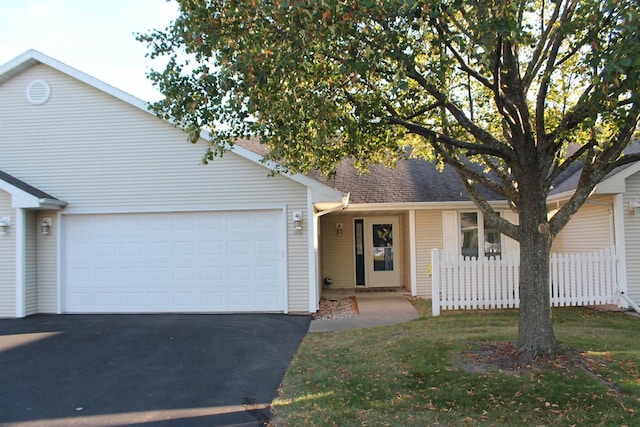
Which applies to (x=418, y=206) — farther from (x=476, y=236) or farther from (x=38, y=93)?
(x=38, y=93)

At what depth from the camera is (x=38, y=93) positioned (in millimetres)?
11586

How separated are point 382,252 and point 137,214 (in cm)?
792

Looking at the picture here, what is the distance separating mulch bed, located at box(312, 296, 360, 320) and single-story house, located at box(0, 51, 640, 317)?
40 cm

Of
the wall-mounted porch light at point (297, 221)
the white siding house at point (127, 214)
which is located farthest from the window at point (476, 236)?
the wall-mounted porch light at point (297, 221)

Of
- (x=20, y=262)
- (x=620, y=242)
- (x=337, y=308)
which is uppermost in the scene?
(x=620, y=242)

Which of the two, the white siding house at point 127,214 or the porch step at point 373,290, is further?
the porch step at point 373,290

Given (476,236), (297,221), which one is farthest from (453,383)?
(476,236)

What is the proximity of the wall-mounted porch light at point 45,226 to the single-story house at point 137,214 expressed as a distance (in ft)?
0.13

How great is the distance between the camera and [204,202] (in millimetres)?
11250

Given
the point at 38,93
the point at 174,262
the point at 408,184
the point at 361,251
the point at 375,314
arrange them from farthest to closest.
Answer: the point at 361,251 → the point at 408,184 → the point at 38,93 → the point at 174,262 → the point at 375,314

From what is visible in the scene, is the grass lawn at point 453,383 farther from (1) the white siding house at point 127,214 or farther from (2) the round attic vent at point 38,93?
(2) the round attic vent at point 38,93

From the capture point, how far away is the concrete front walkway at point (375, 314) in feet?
31.9

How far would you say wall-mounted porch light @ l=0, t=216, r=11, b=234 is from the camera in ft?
36.5

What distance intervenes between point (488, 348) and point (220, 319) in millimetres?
5829
